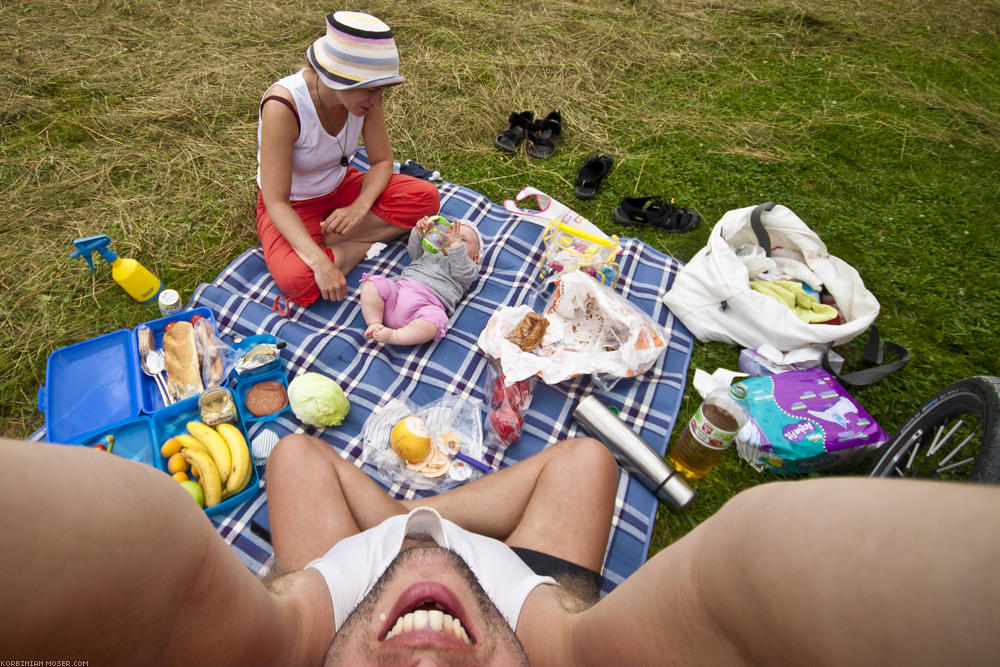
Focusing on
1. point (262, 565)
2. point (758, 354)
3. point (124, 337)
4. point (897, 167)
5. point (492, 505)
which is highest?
point (897, 167)

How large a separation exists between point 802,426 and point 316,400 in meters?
2.48

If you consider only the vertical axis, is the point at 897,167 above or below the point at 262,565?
above

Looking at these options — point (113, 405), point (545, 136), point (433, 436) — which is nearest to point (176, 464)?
point (113, 405)

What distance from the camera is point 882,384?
2.79 m

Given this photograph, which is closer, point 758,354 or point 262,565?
point 262,565

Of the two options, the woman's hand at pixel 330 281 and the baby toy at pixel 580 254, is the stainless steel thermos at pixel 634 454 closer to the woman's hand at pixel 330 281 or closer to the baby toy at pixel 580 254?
the baby toy at pixel 580 254

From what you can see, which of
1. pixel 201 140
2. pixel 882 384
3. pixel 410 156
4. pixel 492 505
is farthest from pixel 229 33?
pixel 882 384

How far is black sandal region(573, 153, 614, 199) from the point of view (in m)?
3.89

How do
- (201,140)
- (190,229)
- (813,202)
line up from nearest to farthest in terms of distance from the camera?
1. (190,229)
2. (813,202)
3. (201,140)

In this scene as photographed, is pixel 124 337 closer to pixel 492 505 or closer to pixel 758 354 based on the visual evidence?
pixel 492 505

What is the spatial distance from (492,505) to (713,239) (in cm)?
218

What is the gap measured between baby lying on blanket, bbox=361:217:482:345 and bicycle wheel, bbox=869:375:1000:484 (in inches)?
97.1

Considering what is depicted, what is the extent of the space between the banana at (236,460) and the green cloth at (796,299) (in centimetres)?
303

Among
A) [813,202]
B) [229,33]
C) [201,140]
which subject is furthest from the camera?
[229,33]
